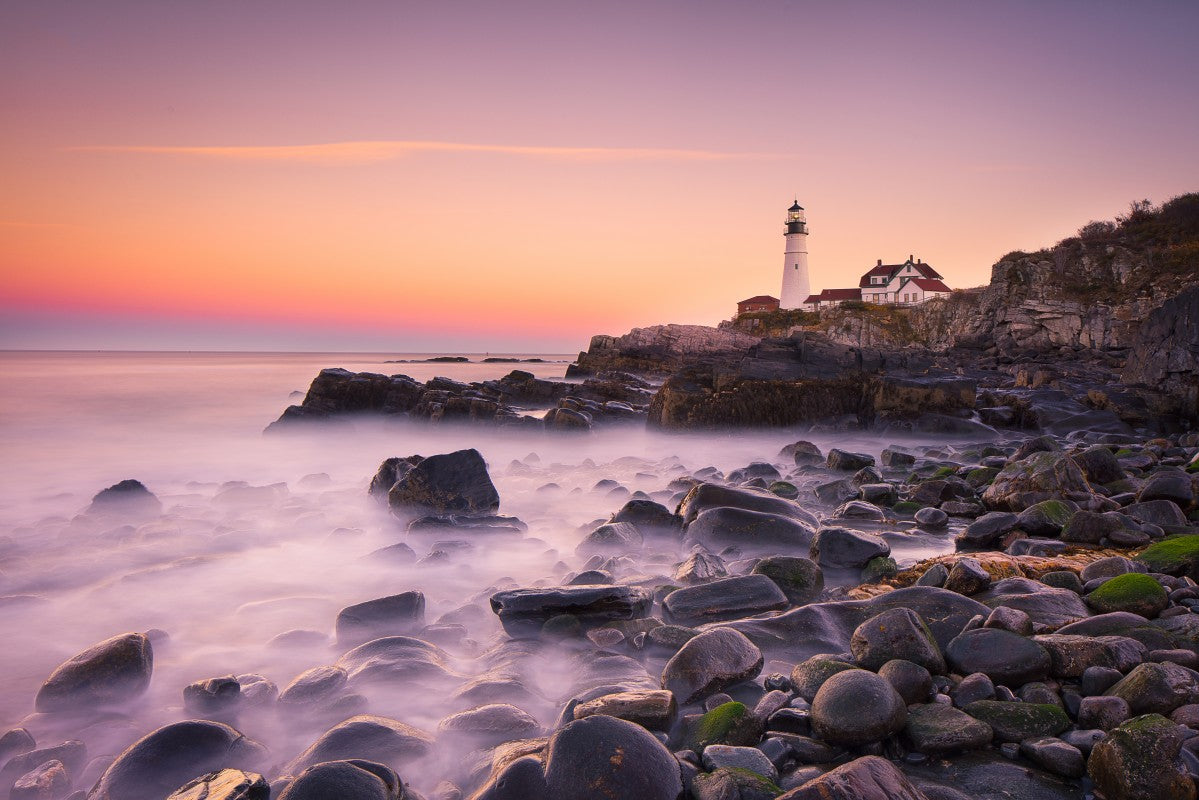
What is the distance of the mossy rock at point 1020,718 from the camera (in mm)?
2318

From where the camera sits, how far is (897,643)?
9.15 feet

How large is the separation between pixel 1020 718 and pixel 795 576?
5.87 ft

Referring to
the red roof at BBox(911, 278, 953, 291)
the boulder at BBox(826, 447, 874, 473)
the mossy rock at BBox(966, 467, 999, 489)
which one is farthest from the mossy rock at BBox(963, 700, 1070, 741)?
the red roof at BBox(911, 278, 953, 291)

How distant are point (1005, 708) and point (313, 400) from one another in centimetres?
1456

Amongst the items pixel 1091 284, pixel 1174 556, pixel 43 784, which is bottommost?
pixel 43 784

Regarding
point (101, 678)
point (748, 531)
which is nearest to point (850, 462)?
point (748, 531)

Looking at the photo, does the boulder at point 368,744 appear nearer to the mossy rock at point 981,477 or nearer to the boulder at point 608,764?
the boulder at point 608,764

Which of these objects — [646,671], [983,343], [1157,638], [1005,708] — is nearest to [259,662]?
[646,671]

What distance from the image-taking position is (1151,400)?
37.7 ft

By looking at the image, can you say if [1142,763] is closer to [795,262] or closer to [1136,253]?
[1136,253]

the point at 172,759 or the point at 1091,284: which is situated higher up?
the point at 1091,284

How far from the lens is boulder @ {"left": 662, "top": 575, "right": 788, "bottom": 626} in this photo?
150 inches

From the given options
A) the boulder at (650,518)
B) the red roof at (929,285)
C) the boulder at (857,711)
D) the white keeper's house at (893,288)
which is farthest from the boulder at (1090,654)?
the red roof at (929,285)

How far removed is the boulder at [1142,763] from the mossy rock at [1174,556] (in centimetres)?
226
